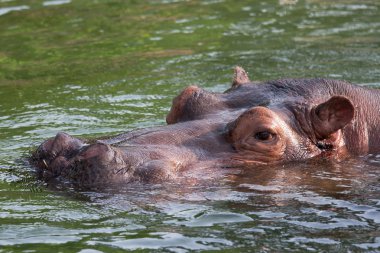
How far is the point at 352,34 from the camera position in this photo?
572 inches

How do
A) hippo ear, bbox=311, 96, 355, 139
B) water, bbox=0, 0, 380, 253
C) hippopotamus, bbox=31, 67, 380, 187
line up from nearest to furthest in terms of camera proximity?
water, bbox=0, 0, 380, 253
hippopotamus, bbox=31, 67, 380, 187
hippo ear, bbox=311, 96, 355, 139

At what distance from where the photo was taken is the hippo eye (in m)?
Result: 7.76

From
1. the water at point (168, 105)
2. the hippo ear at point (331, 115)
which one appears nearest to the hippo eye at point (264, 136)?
the water at point (168, 105)

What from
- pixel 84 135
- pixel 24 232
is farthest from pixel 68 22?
pixel 24 232

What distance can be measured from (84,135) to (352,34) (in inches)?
236

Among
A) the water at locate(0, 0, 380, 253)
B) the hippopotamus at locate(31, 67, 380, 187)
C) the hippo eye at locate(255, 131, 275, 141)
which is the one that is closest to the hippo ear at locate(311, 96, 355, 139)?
the hippopotamus at locate(31, 67, 380, 187)

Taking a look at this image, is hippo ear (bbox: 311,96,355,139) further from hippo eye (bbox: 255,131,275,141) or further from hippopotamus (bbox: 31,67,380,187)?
hippo eye (bbox: 255,131,275,141)

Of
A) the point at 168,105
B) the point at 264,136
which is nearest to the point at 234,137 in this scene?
the point at 264,136

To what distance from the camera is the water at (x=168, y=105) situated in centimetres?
655

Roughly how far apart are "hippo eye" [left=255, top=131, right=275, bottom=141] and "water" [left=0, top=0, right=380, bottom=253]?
0.93 ft

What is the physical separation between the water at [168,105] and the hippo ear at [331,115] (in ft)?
1.05

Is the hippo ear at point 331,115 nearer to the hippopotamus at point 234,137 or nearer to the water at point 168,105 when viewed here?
the hippopotamus at point 234,137

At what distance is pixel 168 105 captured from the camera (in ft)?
37.4

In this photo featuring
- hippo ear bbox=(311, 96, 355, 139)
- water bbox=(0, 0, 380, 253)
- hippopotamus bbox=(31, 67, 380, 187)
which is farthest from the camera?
hippo ear bbox=(311, 96, 355, 139)
